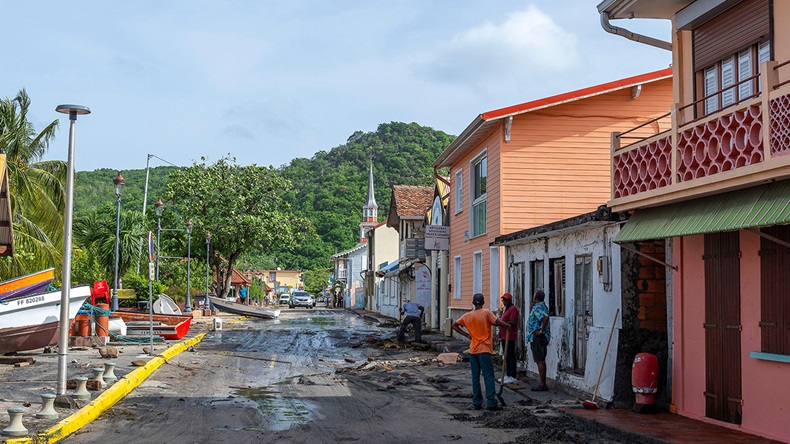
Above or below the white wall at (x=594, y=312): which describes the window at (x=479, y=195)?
above

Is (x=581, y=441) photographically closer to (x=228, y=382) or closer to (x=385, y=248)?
(x=228, y=382)

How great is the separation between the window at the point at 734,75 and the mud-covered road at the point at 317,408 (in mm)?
4657

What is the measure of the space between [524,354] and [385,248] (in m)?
47.3

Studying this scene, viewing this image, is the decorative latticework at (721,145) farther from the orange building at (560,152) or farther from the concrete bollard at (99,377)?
the orange building at (560,152)

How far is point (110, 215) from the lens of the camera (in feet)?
140

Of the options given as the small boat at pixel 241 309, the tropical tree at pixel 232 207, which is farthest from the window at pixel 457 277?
the tropical tree at pixel 232 207

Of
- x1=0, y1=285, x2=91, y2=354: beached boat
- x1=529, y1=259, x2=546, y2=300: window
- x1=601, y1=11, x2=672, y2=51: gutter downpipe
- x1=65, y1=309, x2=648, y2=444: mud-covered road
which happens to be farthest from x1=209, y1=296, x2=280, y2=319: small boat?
x1=601, y1=11, x2=672, y2=51: gutter downpipe

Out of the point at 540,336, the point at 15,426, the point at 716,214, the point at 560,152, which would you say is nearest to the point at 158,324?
the point at 560,152

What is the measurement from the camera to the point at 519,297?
1831 cm

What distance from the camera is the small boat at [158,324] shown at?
24672mm

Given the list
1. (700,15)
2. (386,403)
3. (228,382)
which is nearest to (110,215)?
(228,382)

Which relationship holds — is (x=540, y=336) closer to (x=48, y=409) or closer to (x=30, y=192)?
(x=48, y=409)

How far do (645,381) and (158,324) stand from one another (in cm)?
1740

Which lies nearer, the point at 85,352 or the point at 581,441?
the point at 581,441
